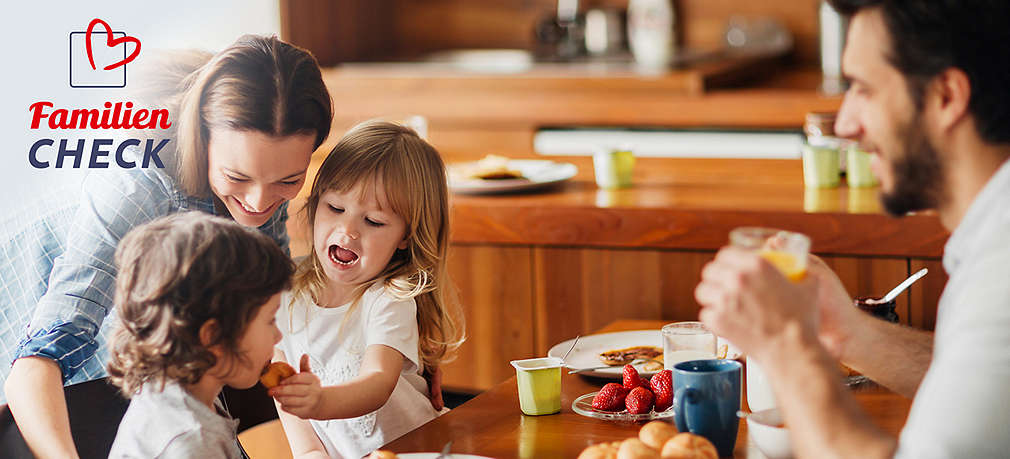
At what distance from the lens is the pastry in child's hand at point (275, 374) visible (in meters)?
1.42

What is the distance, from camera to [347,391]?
157 centimetres

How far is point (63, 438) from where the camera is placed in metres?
1.41

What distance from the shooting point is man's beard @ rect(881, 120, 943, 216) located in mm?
1153

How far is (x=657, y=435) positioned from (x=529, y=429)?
0.26m

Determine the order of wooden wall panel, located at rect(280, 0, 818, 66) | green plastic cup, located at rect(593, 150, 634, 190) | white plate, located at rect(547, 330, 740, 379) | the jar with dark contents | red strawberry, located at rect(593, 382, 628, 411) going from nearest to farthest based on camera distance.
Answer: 1. red strawberry, located at rect(593, 382, 628, 411)
2. the jar with dark contents
3. white plate, located at rect(547, 330, 740, 379)
4. green plastic cup, located at rect(593, 150, 634, 190)
5. wooden wall panel, located at rect(280, 0, 818, 66)

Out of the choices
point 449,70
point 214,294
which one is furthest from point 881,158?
point 449,70

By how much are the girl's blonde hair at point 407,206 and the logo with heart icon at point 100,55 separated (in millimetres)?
319

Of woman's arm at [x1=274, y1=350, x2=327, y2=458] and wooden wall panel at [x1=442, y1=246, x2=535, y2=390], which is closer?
woman's arm at [x1=274, y1=350, x2=327, y2=458]

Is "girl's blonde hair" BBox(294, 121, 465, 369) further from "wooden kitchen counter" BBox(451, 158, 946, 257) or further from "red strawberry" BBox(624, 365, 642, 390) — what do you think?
"wooden kitchen counter" BBox(451, 158, 946, 257)

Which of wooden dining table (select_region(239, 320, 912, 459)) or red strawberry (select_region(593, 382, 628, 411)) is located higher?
red strawberry (select_region(593, 382, 628, 411))

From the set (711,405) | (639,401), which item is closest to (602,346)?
(639,401)

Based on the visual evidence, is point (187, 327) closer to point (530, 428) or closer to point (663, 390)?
point (530, 428)

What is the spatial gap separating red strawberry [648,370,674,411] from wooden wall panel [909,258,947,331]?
919 mm

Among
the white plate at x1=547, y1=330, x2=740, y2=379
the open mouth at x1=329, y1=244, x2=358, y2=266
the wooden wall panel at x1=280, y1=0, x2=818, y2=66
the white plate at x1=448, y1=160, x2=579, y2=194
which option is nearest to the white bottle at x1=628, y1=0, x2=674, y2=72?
the wooden wall panel at x1=280, y1=0, x2=818, y2=66
